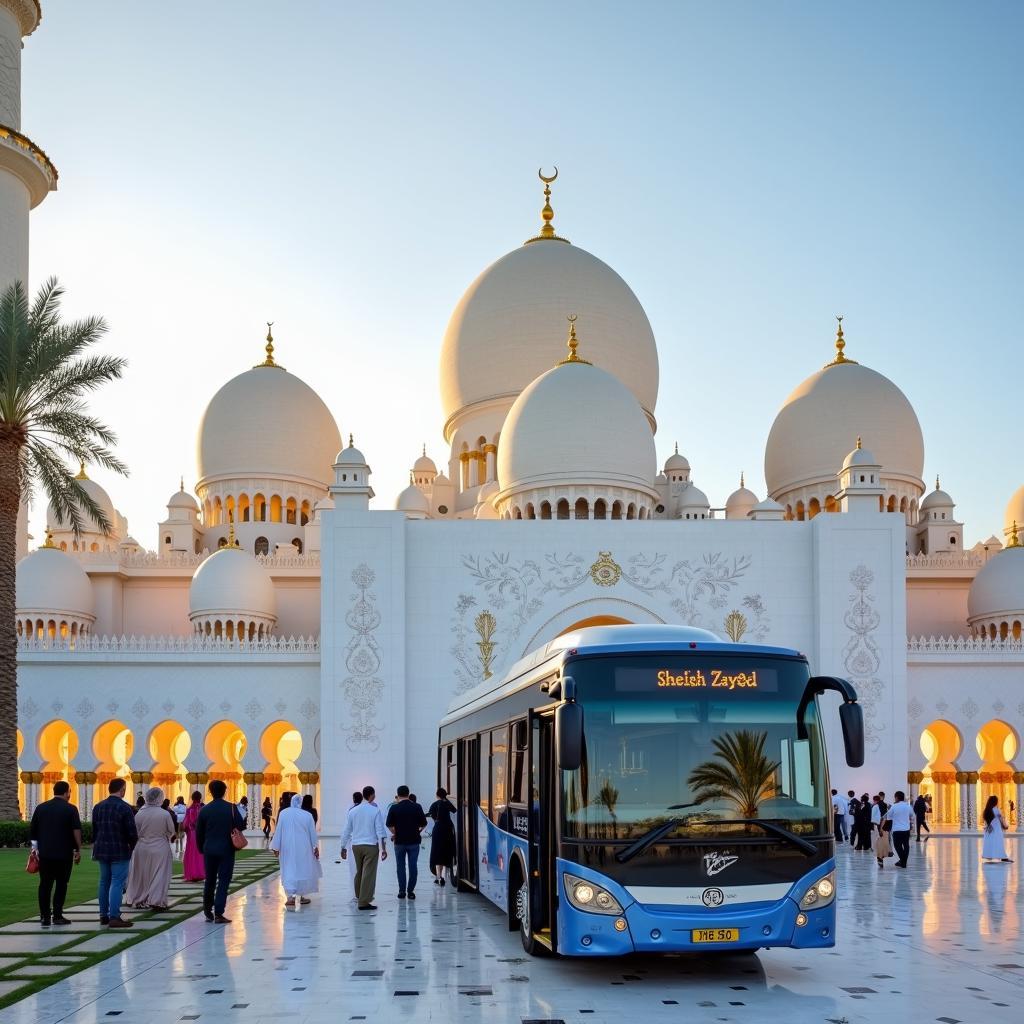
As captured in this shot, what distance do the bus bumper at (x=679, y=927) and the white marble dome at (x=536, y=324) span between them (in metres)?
30.9

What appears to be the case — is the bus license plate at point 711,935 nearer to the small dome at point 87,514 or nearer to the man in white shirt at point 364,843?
the man in white shirt at point 364,843

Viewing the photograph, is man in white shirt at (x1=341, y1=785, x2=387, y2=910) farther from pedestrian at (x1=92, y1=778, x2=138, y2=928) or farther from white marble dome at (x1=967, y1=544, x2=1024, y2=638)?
white marble dome at (x1=967, y1=544, x2=1024, y2=638)

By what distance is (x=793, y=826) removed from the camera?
8562 millimetres

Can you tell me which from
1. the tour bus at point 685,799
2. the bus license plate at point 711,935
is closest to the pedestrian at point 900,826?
the tour bus at point 685,799

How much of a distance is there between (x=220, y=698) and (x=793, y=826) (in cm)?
2443

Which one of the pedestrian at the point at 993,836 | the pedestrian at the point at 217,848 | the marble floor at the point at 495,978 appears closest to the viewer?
the marble floor at the point at 495,978

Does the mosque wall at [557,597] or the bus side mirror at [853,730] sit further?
the mosque wall at [557,597]

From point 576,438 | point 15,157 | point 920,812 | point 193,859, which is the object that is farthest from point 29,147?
point 920,812

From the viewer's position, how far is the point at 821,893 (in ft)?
28.2

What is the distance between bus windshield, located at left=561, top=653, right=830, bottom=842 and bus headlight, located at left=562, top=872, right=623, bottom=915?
0.32m

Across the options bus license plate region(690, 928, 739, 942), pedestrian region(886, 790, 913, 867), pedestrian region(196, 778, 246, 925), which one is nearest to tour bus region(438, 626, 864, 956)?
bus license plate region(690, 928, 739, 942)

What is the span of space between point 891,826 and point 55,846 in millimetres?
12725

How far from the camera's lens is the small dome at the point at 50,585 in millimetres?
35469

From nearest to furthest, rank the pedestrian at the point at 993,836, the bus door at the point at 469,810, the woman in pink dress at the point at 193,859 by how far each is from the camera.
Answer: the bus door at the point at 469,810, the woman in pink dress at the point at 193,859, the pedestrian at the point at 993,836
